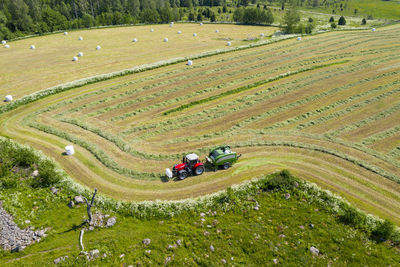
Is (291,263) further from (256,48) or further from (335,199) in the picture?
(256,48)

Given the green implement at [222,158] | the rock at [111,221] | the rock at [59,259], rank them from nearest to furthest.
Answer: the rock at [59,259] → the rock at [111,221] → the green implement at [222,158]

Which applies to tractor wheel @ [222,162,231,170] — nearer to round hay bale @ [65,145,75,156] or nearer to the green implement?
the green implement

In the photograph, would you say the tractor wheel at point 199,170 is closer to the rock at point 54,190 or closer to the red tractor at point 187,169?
the red tractor at point 187,169

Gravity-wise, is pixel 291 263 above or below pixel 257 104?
below

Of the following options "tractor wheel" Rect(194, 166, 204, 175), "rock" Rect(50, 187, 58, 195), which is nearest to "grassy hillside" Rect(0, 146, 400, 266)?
"rock" Rect(50, 187, 58, 195)

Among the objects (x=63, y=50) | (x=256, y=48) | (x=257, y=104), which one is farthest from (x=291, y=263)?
(x=63, y=50)

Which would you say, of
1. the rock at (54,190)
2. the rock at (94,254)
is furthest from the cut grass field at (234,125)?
the rock at (94,254)

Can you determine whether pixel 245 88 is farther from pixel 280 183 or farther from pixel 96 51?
pixel 96 51
